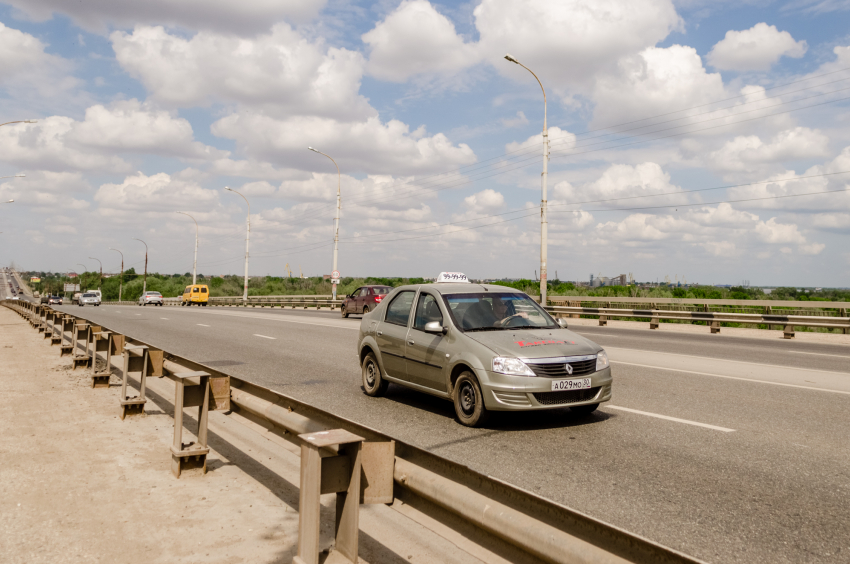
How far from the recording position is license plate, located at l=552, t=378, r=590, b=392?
667 cm

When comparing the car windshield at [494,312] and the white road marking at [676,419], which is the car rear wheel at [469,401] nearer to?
the car windshield at [494,312]

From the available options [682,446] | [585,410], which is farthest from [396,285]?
[682,446]

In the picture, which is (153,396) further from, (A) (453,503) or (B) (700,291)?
(B) (700,291)

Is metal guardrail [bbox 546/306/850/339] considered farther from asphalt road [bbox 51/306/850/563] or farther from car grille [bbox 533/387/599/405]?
car grille [bbox 533/387/599/405]

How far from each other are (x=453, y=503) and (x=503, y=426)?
4.74 meters

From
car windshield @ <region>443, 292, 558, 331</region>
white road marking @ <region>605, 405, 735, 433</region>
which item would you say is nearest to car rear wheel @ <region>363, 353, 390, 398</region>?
car windshield @ <region>443, 292, 558, 331</region>

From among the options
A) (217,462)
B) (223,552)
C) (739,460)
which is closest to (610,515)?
(739,460)

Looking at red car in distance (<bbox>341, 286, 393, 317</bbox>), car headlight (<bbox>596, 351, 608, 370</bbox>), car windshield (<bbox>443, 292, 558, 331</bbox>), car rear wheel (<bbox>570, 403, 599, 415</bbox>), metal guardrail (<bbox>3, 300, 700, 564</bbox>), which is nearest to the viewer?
metal guardrail (<bbox>3, 300, 700, 564</bbox>)

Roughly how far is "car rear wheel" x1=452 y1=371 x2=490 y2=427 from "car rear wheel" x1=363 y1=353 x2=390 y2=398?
1.88m

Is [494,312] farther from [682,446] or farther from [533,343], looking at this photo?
[682,446]

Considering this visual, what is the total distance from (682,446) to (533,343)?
5.89 feet

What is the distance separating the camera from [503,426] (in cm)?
710

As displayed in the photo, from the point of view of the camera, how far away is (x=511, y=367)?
6641 millimetres

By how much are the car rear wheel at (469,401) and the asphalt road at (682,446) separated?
5.4 inches
